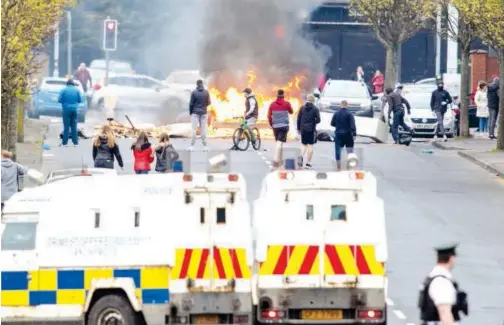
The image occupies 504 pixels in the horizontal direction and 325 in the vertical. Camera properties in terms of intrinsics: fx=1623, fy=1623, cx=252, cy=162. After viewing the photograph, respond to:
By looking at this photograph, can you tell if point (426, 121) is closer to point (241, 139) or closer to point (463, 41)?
point (463, 41)

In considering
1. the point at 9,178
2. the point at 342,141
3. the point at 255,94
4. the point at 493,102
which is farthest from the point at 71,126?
the point at 9,178

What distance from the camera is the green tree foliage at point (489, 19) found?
115ft

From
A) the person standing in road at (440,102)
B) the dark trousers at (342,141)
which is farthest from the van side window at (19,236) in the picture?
the person standing in road at (440,102)

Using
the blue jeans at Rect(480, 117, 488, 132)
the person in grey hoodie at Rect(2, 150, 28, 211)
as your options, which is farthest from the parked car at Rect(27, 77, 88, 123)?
the person in grey hoodie at Rect(2, 150, 28, 211)

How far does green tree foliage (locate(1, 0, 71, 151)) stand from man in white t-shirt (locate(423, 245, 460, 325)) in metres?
13.6

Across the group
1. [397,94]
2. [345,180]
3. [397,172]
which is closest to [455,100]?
[397,94]

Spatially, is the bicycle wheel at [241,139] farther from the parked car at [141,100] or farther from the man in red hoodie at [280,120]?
the parked car at [141,100]

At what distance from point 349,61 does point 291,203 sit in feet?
182

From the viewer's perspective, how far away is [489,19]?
35.3 metres

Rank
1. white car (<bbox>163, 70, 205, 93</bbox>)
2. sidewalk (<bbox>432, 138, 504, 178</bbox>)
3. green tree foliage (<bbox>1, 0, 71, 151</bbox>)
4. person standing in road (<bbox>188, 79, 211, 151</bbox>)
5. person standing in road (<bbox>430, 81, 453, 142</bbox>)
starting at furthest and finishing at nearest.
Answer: white car (<bbox>163, 70, 205, 93</bbox>) → person standing in road (<bbox>430, 81, 453, 142</bbox>) → person standing in road (<bbox>188, 79, 211, 151</bbox>) → sidewalk (<bbox>432, 138, 504, 178</bbox>) → green tree foliage (<bbox>1, 0, 71, 151</bbox>)

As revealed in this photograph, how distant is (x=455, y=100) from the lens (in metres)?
47.1

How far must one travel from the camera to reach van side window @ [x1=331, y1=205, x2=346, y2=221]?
51.8 feet

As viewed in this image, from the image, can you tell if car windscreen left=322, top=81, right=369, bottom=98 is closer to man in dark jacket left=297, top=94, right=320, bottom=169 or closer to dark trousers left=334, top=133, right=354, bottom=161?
man in dark jacket left=297, top=94, right=320, bottom=169

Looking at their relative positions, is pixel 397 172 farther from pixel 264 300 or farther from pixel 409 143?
pixel 264 300
